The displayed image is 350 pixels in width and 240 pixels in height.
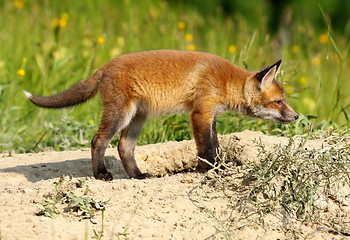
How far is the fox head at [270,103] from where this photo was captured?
5842 mm

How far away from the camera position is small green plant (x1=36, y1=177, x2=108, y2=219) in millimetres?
3947

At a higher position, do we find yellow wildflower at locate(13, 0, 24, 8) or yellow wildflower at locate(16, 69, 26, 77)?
yellow wildflower at locate(13, 0, 24, 8)

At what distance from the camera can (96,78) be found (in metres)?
5.48

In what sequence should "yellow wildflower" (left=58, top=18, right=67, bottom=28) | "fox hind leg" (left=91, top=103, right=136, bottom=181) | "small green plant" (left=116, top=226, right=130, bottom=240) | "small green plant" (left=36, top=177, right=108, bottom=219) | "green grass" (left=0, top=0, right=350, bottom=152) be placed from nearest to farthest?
"small green plant" (left=116, top=226, right=130, bottom=240) < "small green plant" (left=36, top=177, right=108, bottom=219) < "fox hind leg" (left=91, top=103, right=136, bottom=181) < "green grass" (left=0, top=0, right=350, bottom=152) < "yellow wildflower" (left=58, top=18, right=67, bottom=28)

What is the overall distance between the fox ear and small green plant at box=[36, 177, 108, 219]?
2326 mm

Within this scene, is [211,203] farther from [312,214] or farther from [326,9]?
[326,9]

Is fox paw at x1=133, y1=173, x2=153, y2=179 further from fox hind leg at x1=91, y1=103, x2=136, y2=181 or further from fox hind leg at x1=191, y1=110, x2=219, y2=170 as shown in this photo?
fox hind leg at x1=191, y1=110, x2=219, y2=170

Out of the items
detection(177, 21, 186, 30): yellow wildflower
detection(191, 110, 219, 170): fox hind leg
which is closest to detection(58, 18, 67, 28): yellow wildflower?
Answer: detection(177, 21, 186, 30): yellow wildflower

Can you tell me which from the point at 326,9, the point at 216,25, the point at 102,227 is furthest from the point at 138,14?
the point at 102,227

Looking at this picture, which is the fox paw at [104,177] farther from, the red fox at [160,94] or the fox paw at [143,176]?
the fox paw at [143,176]

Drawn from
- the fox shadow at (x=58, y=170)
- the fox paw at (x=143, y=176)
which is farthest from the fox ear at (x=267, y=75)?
the fox shadow at (x=58, y=170)

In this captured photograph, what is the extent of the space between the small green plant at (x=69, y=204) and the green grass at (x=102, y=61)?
2350 mm

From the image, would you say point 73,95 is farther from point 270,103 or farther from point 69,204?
point 270,103

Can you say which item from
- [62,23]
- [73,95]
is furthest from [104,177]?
[62,23]
